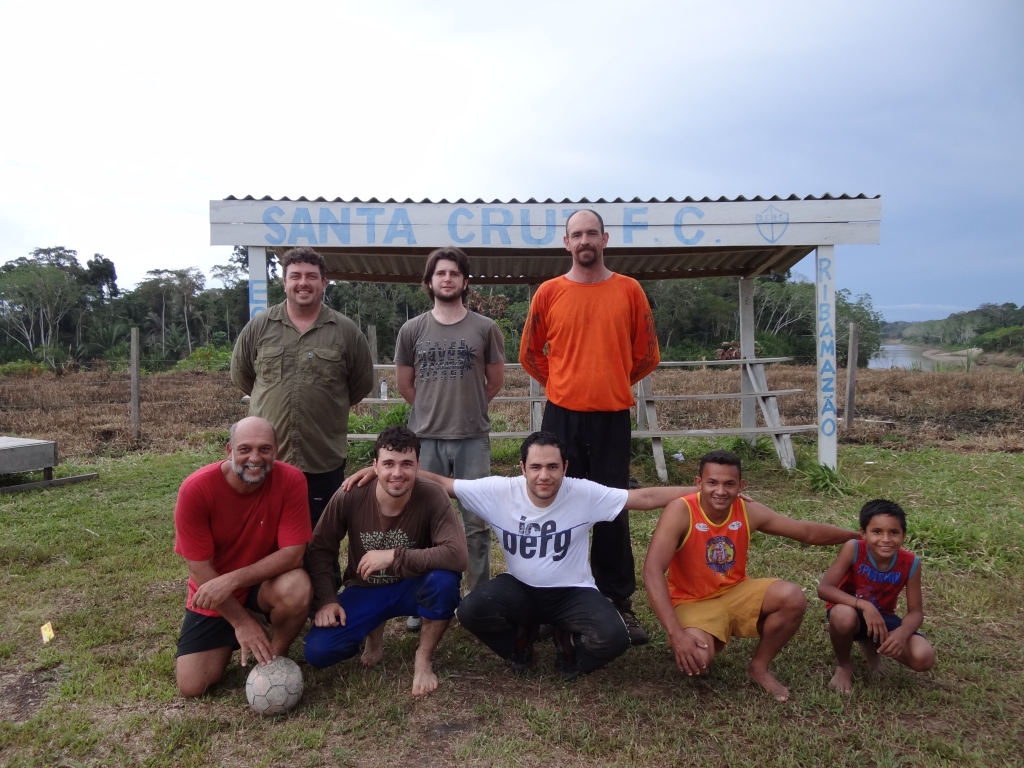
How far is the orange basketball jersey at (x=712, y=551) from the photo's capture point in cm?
299

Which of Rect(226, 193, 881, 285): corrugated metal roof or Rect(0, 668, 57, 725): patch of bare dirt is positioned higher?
Rect(226, 193, 881, 285): corrugated metal roof

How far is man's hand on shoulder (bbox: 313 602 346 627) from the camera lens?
2.98 m

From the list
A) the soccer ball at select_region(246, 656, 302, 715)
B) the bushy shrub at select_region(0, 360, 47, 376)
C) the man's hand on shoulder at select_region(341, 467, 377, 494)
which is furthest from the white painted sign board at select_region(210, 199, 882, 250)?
the bushy shrub at select_region(0, 360, 47, 376)

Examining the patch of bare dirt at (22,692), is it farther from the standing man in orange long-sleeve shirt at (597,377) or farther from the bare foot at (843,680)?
the bare foot at (843,680)

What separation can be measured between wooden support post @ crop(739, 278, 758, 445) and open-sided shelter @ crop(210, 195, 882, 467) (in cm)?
124

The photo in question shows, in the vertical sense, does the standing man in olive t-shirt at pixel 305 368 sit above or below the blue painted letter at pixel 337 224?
below

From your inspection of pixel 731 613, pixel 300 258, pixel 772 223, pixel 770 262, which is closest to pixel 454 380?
pixel 300 258

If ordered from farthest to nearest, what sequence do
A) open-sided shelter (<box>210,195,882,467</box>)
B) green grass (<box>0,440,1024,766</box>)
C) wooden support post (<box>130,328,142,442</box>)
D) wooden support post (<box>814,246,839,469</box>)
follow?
wooden support post (<box>130,328,142,442</box>)
wooden support post (<box>814,246,839,469</box>)
open-sided shelter (<box>210,195,882,467</box>)
green grass (<box>0,440,1024,766</box>)

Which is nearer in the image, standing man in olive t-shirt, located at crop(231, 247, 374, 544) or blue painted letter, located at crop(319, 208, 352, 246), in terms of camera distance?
standing man in olive t-shirt, located at crop(231, 247, 374, 544)

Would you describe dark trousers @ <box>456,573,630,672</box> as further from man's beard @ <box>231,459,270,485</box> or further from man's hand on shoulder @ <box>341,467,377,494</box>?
man's beard @ <box>231,459,270,485</box>

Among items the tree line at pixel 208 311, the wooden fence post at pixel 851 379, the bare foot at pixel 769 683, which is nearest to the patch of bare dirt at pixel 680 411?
the wooden fence post at pixel 851 379

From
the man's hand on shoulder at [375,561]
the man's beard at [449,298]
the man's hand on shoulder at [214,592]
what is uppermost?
the man's beard at [449,298]

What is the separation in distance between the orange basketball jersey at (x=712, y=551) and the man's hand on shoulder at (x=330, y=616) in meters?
1.51

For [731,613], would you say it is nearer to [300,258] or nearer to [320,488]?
[320,488]
